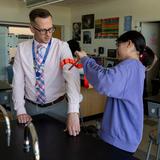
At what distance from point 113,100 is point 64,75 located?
314 mm

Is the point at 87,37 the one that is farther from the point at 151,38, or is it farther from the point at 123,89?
the point at 123,89

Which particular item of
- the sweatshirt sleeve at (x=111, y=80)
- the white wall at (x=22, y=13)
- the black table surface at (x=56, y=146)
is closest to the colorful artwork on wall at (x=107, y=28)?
the white wall at (x=22, y=13)

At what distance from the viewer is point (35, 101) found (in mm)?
1494

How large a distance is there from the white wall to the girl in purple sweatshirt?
18.9 feet

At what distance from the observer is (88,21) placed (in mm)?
6957

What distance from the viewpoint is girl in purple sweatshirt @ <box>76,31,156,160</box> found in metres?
1.24

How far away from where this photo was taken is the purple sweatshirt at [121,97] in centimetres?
123

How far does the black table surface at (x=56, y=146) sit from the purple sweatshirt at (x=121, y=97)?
23 cm

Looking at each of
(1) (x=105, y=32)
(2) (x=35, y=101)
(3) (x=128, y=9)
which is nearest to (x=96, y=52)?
(1) (x=105, y=32)

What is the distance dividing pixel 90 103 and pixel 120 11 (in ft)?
9.16

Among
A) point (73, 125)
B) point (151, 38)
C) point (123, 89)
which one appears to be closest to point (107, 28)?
point (151, 38)

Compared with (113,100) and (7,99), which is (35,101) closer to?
(113,100)

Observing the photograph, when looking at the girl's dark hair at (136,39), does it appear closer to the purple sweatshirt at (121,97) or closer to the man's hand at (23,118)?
the purple sweatshirt at (121,97)

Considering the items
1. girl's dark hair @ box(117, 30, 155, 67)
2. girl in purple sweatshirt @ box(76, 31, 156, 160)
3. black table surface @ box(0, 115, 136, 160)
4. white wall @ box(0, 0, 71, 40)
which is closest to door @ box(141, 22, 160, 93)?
white wall @ box(0, 0, 71, 40)
